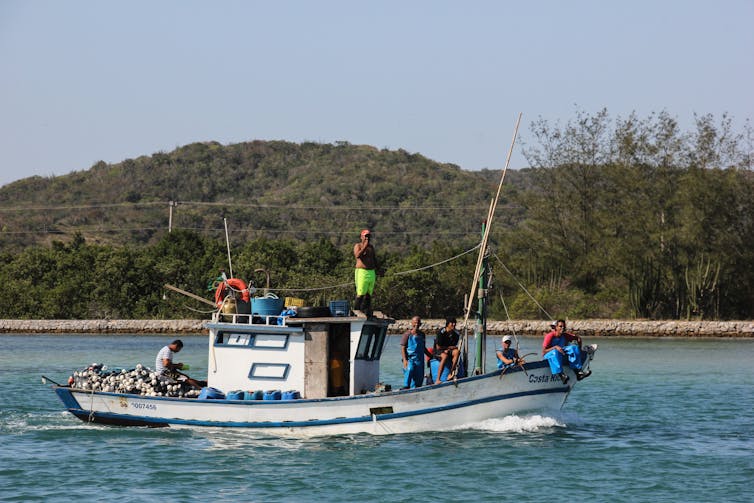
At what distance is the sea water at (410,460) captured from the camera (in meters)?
19.1

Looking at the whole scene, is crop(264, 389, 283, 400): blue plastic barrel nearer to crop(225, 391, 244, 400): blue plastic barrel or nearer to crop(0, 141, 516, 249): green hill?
crop(225, 391, 244, 400): blue plastic barrel

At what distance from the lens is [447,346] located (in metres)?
23.3

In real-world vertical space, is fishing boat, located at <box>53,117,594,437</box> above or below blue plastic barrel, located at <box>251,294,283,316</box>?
below

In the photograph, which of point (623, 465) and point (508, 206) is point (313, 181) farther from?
point (623, 465)

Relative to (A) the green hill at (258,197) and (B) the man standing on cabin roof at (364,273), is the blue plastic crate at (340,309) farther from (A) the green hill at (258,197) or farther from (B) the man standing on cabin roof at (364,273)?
(A) the green hill at (258,197)

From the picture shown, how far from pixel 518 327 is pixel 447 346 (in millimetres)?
44633

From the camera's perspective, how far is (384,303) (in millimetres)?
69188

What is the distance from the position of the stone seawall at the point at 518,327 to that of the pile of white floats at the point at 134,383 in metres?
37.1

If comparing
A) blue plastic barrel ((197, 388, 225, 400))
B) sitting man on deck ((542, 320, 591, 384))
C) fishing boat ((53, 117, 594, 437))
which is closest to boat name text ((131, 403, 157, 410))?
fishing boat ((53, 117, 594, 437))

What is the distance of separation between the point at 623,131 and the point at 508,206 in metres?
70.0

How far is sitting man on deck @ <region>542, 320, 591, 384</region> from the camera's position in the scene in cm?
2283

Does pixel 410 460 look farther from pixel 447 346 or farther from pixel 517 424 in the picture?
pixel 517 424

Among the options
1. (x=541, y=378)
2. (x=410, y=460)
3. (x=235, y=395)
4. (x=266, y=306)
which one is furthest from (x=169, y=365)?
(x=541, y=378)

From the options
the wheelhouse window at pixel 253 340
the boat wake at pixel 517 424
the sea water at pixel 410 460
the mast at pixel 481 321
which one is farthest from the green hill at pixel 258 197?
the mast at pixel 481 321
